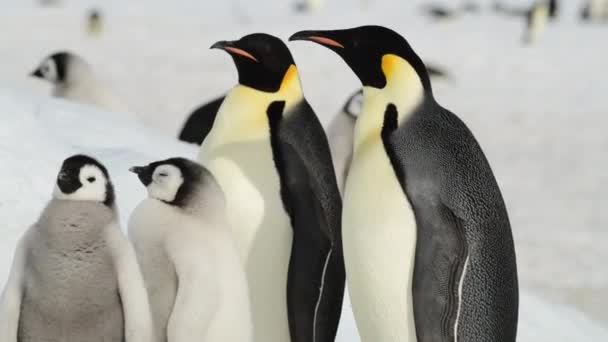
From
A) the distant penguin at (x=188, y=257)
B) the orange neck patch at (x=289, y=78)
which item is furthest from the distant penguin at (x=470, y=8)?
the distant penguin at (x=188, y=257)

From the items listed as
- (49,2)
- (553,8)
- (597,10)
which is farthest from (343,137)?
(49,2)

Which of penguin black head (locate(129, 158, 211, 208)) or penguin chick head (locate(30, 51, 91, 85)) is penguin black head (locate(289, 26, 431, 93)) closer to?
penguin black head (locate(129, 158, 211, 208))

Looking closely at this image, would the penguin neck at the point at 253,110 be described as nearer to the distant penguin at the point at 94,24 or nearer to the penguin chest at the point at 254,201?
the penguin chest at the point at 254,201

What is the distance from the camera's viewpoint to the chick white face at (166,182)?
2.95m

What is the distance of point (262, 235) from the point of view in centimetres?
344

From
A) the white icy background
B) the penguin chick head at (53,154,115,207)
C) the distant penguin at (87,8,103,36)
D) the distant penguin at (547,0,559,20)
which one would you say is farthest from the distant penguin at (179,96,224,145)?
the distant penguin at (547,0,559,20)

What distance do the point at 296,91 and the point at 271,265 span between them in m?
0.51

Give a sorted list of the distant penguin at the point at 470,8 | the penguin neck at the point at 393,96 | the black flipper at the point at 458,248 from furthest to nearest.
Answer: the distant penguin at the point at 470,8
the penguin neck at the point at 393,96
the black flipper at the point at 458,248

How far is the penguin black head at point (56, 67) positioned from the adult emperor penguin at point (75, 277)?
5.09 m

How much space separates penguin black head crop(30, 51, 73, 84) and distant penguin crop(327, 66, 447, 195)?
262 centimetres

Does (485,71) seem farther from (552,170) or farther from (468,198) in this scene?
(468,198)

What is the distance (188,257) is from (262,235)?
1.93 ft

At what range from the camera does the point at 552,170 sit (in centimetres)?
1114

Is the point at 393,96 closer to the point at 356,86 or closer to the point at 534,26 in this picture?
the point at 356,86
